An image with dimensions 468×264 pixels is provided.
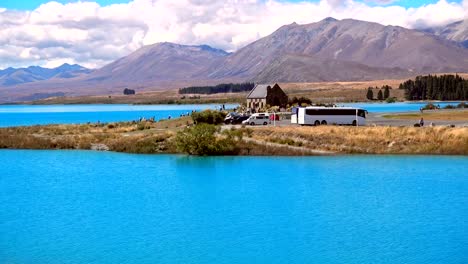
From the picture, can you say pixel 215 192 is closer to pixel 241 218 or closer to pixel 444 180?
pixel 241 218

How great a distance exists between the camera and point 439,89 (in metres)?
157

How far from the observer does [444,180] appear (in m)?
40.0

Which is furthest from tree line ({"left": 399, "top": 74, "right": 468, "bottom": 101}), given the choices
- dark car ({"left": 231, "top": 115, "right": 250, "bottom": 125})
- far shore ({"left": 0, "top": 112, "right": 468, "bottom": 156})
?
far shore ({"left": 0, "top": 112, "right": 468, "bottom": 156})

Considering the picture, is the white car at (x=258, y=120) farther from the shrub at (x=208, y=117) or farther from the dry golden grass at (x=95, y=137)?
the dry golden grass at (x=95, y=137)

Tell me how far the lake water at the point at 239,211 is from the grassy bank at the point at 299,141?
72.6 inches

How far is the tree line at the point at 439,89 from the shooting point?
14925cm

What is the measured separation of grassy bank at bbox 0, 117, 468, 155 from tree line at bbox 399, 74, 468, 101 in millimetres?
101583

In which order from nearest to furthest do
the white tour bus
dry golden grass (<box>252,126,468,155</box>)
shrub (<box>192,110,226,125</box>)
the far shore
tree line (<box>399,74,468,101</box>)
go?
dry golden grass (<box>252,126,468,155</box>) → the far shore → the white tour bus → shrub (<box>192,110,226,125</box>) → tree line (<box>399,74,468,101</box>)

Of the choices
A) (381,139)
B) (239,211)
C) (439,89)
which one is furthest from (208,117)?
(439,89)

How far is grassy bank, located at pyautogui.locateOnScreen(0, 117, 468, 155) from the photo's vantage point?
51.2 meters

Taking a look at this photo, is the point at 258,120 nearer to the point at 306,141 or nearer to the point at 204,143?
the point at 306,141

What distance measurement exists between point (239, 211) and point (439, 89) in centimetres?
13511

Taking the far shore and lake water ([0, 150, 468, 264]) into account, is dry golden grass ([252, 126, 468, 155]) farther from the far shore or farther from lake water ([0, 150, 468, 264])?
lake water ([0, 150, 468, 264])

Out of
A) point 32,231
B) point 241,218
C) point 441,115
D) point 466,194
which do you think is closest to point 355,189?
point 466,194
